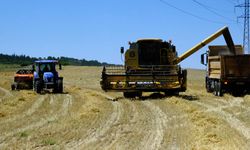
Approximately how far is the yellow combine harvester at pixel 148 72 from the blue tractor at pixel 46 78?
6.91 meters

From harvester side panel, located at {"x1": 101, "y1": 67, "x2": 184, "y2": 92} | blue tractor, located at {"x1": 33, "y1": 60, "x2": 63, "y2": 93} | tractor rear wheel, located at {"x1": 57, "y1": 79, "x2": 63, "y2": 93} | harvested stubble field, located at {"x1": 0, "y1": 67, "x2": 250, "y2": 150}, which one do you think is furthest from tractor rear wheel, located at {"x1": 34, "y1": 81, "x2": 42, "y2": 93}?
harvested stubble field, located at {"x1": 0, "y1": 67, "x2": 250, "y2": 150}

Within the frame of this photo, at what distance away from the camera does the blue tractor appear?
109 feet

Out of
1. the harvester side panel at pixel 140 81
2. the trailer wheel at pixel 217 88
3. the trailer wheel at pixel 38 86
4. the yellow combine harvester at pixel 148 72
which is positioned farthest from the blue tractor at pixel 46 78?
the trailer wheel at pixel 217 88

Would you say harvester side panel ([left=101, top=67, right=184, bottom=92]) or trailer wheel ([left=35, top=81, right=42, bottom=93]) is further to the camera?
trailer wheel ([left=35, top=81, right=42, bottom=93])

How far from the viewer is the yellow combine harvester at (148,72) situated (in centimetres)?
2617

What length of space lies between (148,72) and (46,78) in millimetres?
8823

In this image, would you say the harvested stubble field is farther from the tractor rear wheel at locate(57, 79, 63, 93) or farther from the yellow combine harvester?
the tractor rear wheel at locate(57, 79, 63, 93)

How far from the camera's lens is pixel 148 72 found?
89.0 feet

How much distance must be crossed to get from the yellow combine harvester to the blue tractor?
6905 mm

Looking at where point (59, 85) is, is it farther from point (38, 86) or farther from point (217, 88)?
point (217, 88)

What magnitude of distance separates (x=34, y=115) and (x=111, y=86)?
823cm

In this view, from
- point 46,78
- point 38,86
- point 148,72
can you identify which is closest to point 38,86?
point 38,86

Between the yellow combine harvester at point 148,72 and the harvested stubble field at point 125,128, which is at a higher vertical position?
the yellow combine harvester at point 148,72

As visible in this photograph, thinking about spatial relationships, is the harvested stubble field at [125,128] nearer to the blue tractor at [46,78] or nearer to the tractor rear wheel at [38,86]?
the tractor rear wheel at [38,86]
